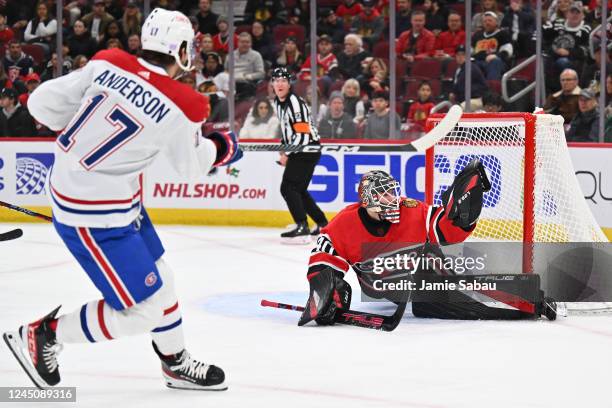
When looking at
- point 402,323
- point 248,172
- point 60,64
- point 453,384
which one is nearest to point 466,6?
point 248,172

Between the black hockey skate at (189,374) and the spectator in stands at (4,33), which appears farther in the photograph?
the spectator in stands at (4,33)

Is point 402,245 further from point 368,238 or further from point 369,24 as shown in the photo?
point 369,24

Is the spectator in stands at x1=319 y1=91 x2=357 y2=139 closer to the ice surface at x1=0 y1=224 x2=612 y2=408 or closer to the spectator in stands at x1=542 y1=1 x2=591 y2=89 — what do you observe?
the spectator in stands at x1=542 y1=1 x2=591 y2=89

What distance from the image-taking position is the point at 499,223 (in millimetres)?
5422

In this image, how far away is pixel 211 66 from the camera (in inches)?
352

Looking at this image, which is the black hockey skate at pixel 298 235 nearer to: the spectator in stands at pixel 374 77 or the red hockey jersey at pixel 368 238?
the spectator in stands at pixel 374 77

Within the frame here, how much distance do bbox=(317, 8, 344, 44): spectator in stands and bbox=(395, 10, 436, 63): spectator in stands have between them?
0.59 metres

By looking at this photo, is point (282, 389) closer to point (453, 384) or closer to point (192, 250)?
point (453, 384)

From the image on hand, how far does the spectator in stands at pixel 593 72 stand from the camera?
7.71 metres

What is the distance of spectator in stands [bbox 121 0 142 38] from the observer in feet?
30.4

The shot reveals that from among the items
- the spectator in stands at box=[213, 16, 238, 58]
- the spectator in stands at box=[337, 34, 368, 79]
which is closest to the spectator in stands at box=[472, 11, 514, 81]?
the spectator in stands at box=[337, 34, 368, 79]

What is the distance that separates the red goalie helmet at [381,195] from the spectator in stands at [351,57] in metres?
4.08

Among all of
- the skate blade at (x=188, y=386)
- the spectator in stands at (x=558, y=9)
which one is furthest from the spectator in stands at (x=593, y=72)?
the skate blade at (x=188, y=386)

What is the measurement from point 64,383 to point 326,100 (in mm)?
5225
